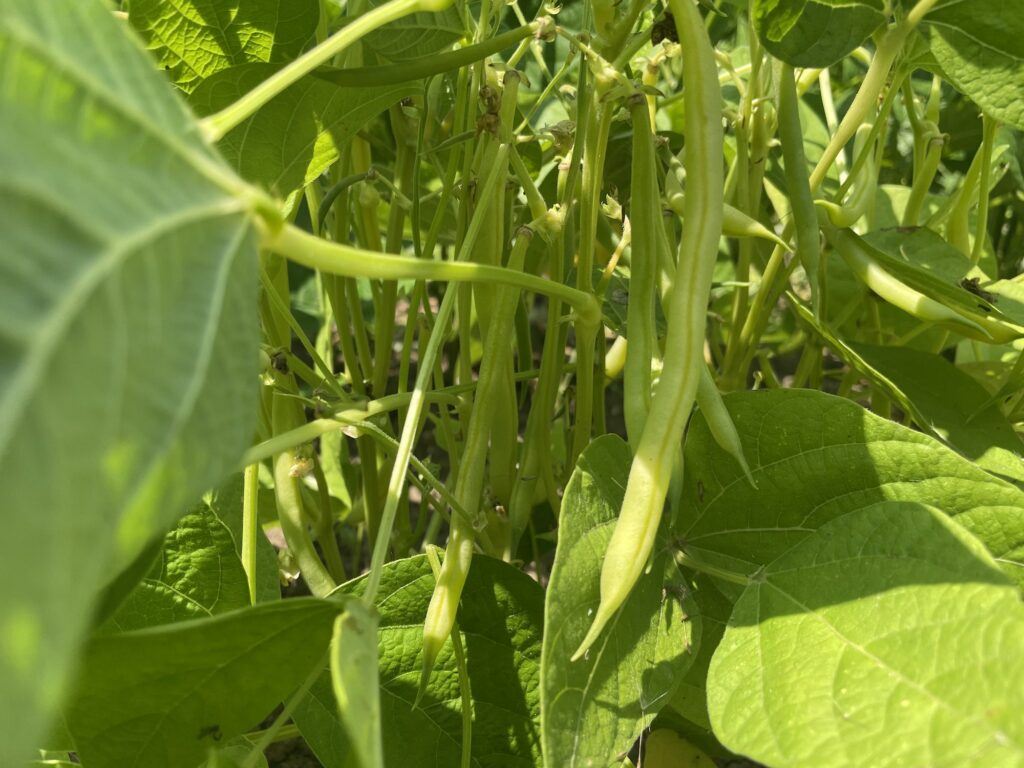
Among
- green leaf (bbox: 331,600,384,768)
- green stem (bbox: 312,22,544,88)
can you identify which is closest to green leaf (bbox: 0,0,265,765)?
green leaf (bbox: 331,600,384,768)

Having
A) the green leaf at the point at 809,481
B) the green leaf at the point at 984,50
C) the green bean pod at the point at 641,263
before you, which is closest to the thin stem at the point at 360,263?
the green bean pod at the point at 641,263

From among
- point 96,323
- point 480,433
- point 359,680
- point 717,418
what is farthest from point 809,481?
point 96,323

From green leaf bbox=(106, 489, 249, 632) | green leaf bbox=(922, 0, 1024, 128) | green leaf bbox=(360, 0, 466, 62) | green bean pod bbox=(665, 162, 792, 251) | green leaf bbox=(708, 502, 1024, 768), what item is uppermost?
green leaf bbox=(360, 0, 466, 62)

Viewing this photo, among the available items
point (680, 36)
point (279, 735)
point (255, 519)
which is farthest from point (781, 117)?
point (279, 735)

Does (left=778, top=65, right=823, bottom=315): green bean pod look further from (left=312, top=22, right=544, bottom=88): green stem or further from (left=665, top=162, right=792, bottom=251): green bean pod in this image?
(left=312, top=22, right=544, bottom=88): green stem

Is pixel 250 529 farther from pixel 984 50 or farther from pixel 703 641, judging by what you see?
pixel 984 50

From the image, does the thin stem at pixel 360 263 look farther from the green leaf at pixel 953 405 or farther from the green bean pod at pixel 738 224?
the green leaf at pixel 953 405

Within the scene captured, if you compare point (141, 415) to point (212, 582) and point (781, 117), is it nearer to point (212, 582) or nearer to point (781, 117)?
point (212, 582)
